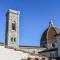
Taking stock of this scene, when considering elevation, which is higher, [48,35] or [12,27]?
[12,27]

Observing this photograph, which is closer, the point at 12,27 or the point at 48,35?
the point at 48,35

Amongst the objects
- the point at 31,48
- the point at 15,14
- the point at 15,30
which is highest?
the point at 15,14

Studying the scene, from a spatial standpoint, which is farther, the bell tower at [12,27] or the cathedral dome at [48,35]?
the bell tower at [12,27]

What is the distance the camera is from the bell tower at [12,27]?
3356 inches

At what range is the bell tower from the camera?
8525cm

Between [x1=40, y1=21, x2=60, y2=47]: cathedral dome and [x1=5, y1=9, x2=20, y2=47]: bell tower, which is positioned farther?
[x1=5, y1=9, x2=20, y2=47]: bell tower

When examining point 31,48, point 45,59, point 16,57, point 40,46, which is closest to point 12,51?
point 16,57

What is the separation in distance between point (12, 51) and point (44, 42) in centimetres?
6439

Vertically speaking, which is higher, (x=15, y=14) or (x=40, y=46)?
(x=15, y=14)

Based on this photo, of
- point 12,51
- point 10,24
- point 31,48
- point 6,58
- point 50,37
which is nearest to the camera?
point 6,58

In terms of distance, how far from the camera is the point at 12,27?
289 feet

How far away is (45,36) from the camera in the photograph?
268 ft

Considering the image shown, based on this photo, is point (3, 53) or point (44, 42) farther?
point (44, 42)

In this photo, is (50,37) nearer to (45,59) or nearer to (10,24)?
(10,24)
